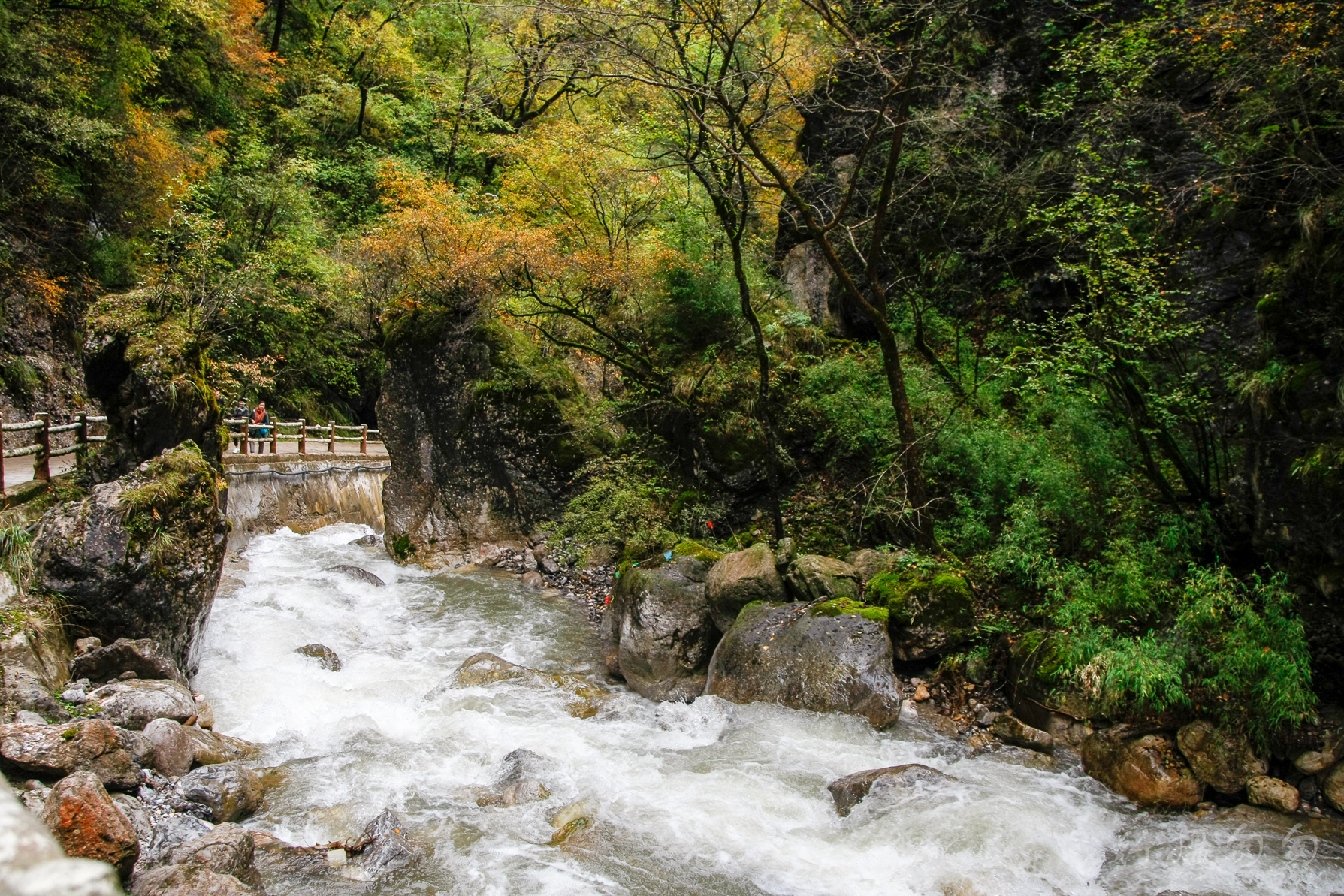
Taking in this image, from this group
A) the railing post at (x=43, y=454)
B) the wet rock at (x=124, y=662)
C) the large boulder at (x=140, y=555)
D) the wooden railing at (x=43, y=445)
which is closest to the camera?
the wet rock at (x=124, y=662)

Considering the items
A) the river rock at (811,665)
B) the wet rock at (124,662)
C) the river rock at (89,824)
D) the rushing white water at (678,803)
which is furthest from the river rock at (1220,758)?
the wet rock at (124,662)

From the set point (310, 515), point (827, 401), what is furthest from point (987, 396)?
point (310, 515)

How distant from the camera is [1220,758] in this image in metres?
5.95

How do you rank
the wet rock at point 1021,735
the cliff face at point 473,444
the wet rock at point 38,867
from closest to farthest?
the wet rock at point 38,867, the wet rock at point 1021,735, the cliff face at point 473,444

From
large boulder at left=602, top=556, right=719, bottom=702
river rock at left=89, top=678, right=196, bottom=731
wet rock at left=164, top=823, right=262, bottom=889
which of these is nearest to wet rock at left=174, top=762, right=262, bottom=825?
wet rock at left=164, top=823, right=262, bottom=889

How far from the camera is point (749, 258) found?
13.9m

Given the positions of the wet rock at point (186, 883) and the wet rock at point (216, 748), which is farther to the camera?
the wet rock at point (216, 748)

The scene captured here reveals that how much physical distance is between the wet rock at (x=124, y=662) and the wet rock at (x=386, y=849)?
3.47 m

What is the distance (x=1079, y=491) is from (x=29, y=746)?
966cm

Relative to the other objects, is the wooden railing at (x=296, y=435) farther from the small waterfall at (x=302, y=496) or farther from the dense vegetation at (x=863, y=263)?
the dense vegetation at (x=863, y=263)

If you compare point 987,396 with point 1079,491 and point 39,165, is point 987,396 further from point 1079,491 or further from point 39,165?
point 39,165

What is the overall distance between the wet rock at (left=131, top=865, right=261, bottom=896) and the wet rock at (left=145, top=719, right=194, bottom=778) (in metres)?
1.83

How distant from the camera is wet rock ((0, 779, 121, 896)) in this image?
80 cm

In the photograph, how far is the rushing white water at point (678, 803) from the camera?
5.21m
